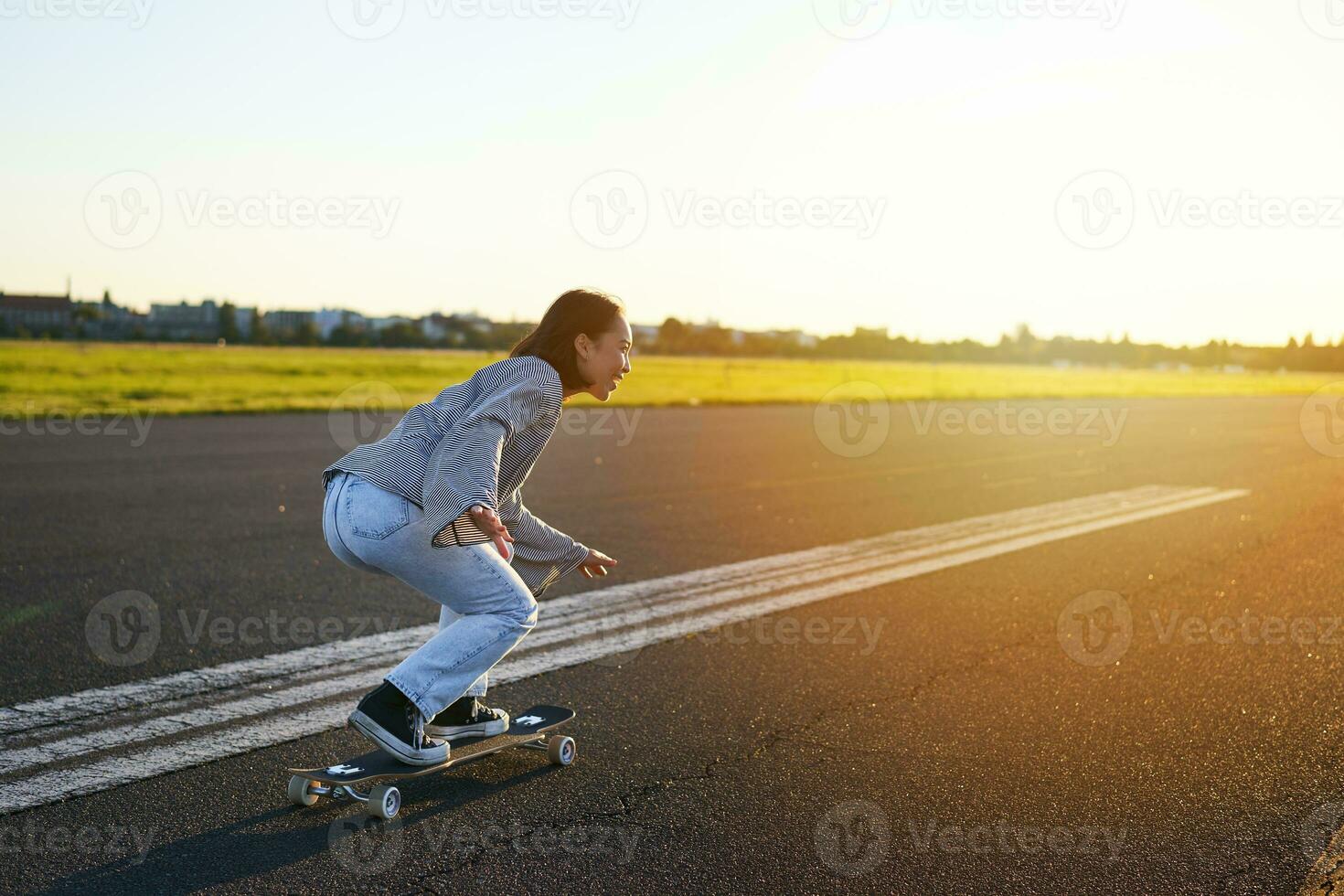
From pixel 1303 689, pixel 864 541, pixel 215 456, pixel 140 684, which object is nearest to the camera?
pixel 140 684

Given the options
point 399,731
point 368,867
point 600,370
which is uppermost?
point 600,370

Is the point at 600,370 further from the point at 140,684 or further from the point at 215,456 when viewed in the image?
the point at 215,456

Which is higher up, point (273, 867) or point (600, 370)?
point (600, 370)

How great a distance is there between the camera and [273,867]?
3383 mm

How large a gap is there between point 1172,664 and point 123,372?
137ft

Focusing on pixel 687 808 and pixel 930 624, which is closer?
pixel 687 808

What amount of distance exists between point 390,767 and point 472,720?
52 cm

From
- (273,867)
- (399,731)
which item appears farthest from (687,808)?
(273,867)
